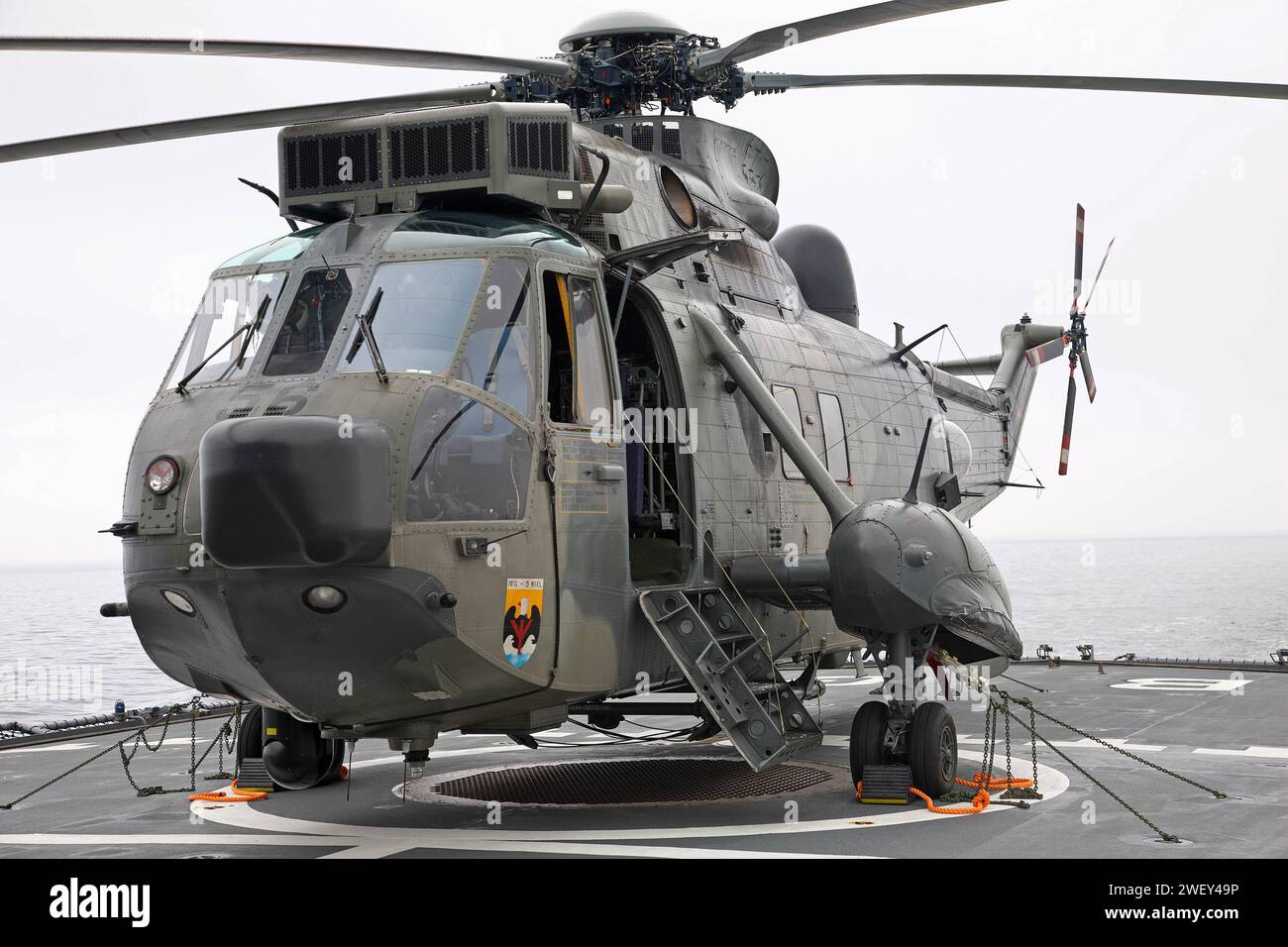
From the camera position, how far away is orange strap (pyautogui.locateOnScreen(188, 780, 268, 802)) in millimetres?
10820

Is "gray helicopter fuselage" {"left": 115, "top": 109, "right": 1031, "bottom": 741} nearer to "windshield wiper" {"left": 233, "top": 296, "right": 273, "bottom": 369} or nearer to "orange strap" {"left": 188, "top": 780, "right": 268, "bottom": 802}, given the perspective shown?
"windshield wiper" {"left": 233, "top": 296, "right": 273, "bottom": 369}

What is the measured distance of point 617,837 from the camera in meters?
8.78

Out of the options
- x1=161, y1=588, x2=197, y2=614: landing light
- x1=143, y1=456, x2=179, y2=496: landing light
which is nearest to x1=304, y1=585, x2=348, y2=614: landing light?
x1=161, y1=588, x2=197, y2=614: landing light

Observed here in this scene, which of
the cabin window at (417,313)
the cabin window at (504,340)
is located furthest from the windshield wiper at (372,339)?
the cabin window at (504,340)

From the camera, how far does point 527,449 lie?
8336 mm

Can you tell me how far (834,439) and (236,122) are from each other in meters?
5.60

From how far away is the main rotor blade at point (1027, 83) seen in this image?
10672 mm

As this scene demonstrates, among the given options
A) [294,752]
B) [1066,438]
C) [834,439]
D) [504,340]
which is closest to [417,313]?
[504,340]

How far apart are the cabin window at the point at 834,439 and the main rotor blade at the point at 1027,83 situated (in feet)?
9.07

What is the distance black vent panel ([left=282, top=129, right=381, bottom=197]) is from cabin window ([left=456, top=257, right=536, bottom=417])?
53.7 inches

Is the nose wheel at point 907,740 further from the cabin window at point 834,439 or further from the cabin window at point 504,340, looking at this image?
the cabin window at point 504,340

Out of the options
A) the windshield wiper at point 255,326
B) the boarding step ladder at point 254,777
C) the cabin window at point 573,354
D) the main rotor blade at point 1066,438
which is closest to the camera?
the windshield wiper at point 255,326
